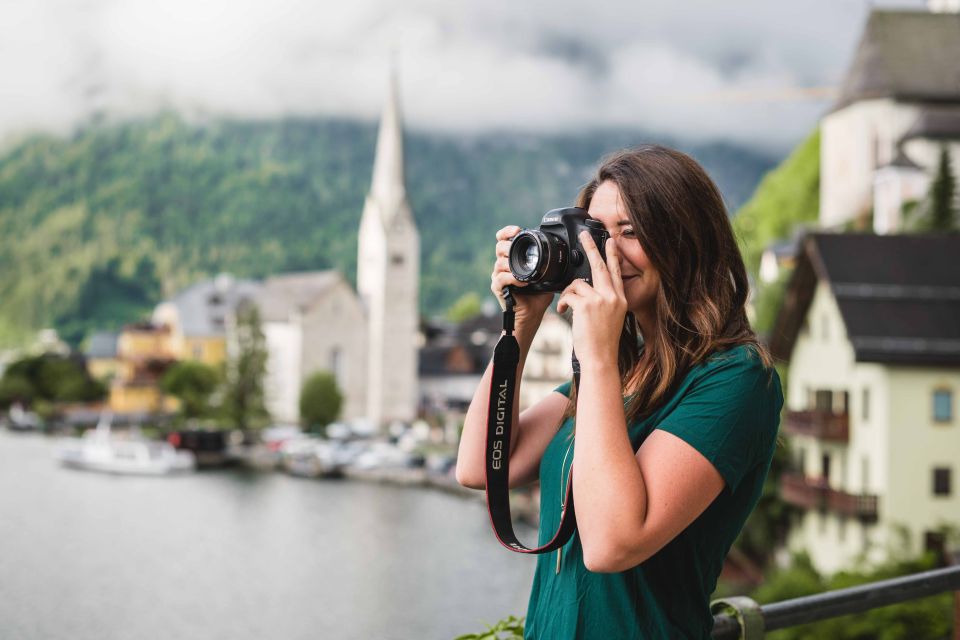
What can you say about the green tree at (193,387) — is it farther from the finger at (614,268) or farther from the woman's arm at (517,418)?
the finger at (614,268)

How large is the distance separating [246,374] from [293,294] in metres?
9.56

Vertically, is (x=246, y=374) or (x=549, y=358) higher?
(x=549, y=358)

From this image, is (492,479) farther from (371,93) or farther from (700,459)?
(371,93)

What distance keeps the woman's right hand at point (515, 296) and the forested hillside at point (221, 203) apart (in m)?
106

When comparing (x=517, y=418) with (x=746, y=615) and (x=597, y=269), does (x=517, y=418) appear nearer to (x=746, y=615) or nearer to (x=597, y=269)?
(x=597, y=269)

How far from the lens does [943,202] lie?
2928 centimetres

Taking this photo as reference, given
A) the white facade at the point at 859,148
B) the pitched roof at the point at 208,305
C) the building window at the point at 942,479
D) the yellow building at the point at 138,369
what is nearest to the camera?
the building window at the point at 942,479

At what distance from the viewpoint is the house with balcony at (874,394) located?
17.6m

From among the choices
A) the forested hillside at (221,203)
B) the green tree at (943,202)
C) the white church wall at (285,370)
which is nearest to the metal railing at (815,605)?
the green tree at (943,202)

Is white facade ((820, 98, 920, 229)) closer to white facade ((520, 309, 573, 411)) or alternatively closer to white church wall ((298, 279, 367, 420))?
white facade ((520, 309, 573, 411))

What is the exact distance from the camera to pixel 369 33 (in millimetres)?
184125

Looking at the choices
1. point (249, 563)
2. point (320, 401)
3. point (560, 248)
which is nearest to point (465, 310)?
point (320, 401)

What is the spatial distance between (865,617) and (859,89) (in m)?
35.5

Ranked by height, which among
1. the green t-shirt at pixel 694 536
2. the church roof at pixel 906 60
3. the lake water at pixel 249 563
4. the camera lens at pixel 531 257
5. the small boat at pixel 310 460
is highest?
the church roof at pixel 906 60
